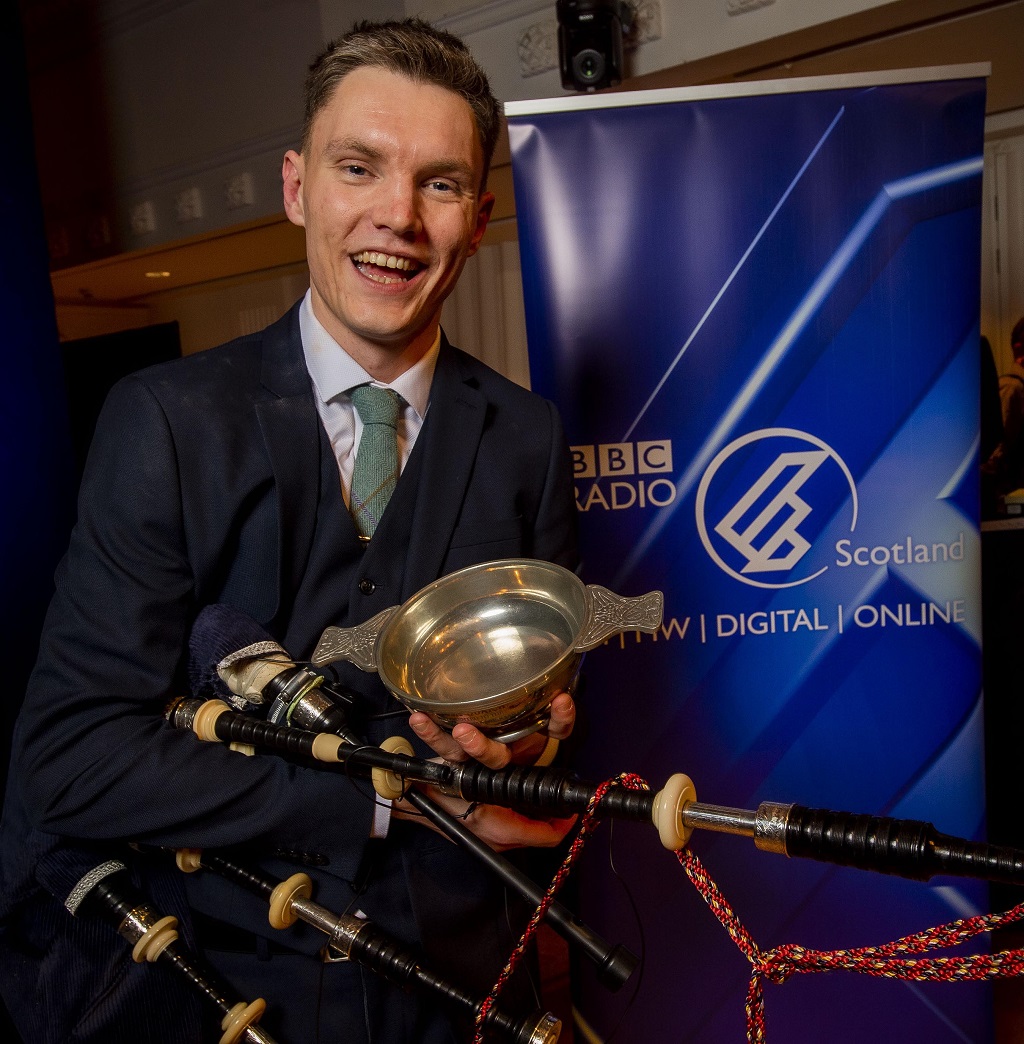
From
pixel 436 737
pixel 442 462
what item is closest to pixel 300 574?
pixel 442 462

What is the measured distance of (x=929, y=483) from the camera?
89.1 inches

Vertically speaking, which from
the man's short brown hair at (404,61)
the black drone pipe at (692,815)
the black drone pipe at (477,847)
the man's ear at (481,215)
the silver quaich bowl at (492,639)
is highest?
the man's short brown hair at (404,61)

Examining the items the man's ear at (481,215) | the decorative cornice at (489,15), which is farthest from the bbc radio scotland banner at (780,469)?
the decorative cornice at (489,15)

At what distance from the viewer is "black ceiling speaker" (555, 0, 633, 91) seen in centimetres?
338

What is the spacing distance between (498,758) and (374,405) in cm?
60

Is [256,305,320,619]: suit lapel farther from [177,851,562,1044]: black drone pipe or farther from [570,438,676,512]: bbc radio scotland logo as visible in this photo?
[570,438,676,512]: bbc radio scotland logo

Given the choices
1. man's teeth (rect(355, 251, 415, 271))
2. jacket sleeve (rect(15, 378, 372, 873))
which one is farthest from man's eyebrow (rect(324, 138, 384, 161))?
jacket sleeve (rect(15, 378, 372, 873))

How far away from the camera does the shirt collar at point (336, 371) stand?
4.65ft

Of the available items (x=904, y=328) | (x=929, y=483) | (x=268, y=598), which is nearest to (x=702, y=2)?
(x=904, y=328)

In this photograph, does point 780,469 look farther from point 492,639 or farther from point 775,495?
point 492,639

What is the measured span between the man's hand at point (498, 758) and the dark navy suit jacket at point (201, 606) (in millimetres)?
137

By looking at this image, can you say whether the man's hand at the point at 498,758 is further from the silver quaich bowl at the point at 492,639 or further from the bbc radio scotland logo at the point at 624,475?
the bbc radio scotland logo at the point at 624,475

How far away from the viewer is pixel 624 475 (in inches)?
90.0

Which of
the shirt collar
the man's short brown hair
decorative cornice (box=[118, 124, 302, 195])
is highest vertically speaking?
decorative cornice (box=[118, 124, 302, 195])
